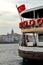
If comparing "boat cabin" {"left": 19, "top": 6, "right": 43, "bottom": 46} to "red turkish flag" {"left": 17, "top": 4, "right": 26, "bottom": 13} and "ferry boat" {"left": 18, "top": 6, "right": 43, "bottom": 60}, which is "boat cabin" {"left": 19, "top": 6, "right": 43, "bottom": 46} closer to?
"ferry boat" {"left": 18, "top": 6, "right": 43, "bottom": 60}

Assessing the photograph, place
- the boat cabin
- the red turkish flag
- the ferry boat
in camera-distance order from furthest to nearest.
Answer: the red turkish flag
the boat cabin
the ferry boat

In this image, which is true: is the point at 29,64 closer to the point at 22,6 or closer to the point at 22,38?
the point at 22,38

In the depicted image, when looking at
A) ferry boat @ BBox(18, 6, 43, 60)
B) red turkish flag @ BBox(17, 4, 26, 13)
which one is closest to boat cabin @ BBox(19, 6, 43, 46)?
ferry boat @ BBox(18, 6, 43, 60)

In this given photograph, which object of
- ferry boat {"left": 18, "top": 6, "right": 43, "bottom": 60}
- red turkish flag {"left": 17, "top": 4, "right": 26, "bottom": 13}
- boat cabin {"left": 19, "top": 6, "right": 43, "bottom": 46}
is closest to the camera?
ferry boat {"left": 18, "top": 6, "right": 43, "bottom": 60}

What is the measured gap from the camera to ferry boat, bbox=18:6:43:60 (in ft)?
103

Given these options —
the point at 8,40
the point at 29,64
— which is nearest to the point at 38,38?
the point at 29,64

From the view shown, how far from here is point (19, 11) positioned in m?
38.2

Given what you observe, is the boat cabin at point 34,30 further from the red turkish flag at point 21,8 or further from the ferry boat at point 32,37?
the red turkish flag at point 21,8

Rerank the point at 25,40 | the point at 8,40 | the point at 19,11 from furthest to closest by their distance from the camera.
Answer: the point at 8,40, the point at 19,11, the point at 25,40

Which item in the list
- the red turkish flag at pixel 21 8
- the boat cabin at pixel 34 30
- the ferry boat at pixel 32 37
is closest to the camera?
the ferry boat at pixel 32 37

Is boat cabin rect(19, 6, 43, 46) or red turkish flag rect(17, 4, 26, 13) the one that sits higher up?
red turkish flag rect(17, 4, 26, 13)

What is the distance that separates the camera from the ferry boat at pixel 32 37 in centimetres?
3153

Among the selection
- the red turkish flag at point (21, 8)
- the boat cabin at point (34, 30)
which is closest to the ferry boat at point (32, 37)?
the boat cabin at point (34, 30)

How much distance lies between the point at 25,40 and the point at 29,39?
0.66 m
